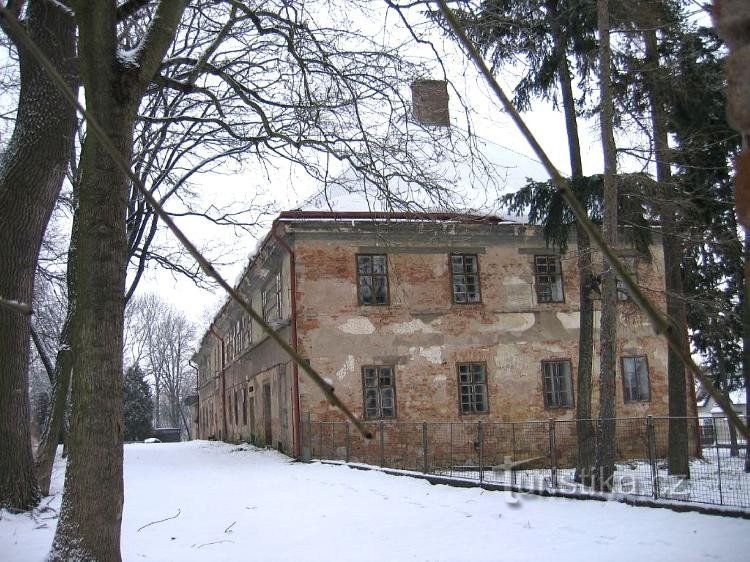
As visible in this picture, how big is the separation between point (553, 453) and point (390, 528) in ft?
14.5

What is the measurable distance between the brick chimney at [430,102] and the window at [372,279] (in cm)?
1111

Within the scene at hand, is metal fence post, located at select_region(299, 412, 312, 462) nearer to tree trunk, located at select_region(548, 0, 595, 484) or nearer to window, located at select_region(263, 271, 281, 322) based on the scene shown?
window, located at select_region(263, 271, 281, 322)

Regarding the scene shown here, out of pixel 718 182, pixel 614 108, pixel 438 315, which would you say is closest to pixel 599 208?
pixel 614 108

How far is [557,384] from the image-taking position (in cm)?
2145

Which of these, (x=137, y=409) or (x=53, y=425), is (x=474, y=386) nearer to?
(x=53, y=425)

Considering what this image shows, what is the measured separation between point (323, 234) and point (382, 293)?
242 centimetres

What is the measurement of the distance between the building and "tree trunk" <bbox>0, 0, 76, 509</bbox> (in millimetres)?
9945

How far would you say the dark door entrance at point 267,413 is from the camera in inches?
949

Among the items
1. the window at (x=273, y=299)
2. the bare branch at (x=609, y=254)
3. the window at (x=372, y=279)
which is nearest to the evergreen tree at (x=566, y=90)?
the window at (x=372, y=279)

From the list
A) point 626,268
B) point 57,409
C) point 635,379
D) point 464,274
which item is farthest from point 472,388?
point 57,409

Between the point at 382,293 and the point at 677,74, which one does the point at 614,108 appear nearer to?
the point at 677,74

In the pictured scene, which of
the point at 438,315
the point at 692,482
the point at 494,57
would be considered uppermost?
the point at 494,57

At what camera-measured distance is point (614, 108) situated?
1380cm

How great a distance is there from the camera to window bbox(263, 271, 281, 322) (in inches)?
871
